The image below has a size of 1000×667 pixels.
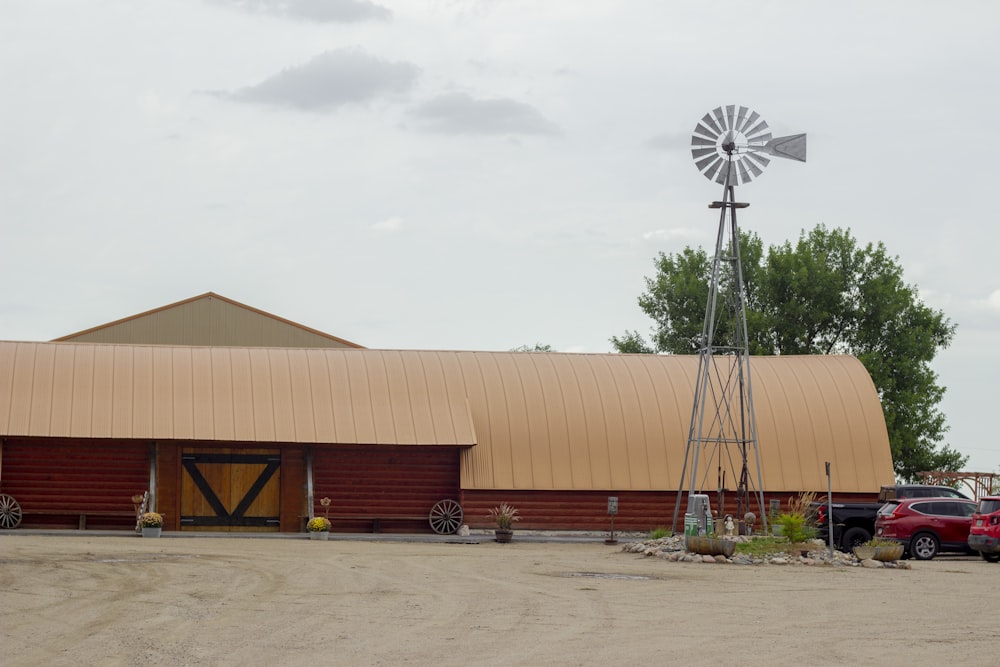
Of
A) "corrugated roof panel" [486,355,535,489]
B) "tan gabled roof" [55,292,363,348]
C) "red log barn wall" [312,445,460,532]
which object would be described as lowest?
"red log barn wall" [312,445,460,532]

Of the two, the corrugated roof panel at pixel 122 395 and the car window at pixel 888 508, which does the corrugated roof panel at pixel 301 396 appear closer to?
the corrugated roof panel at pixel 122 395

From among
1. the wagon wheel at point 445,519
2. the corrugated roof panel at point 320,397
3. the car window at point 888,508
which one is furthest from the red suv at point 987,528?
the corrugated roof panel at point 320,397

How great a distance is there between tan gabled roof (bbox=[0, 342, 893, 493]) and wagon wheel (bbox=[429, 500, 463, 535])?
34.2 inches

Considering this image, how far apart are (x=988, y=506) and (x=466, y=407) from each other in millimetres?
15978

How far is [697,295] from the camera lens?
68.2 metres

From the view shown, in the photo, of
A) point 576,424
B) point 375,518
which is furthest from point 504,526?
point 576,424

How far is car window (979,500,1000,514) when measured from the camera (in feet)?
104

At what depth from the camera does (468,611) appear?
752 inches

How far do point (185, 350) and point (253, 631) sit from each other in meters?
27.2

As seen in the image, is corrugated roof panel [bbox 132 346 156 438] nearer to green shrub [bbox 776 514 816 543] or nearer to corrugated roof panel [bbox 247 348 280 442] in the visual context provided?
corrugated roof panel [bbox 247 348 280 442]

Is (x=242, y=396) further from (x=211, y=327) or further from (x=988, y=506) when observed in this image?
(x=988, y=506)

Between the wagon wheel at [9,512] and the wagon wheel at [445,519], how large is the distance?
1166cm

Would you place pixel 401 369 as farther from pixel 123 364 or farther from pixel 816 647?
pixel 816 647

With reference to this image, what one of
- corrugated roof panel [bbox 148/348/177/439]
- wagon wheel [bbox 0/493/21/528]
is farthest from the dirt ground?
corrugated roof panel [bbox 148/348/177/439]
